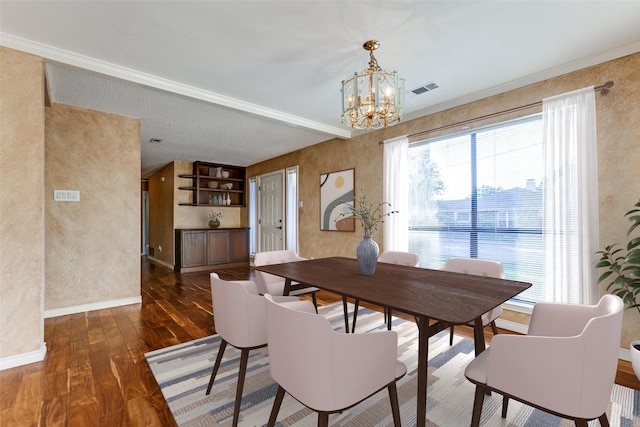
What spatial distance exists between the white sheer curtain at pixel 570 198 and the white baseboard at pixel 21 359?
14.2 ft

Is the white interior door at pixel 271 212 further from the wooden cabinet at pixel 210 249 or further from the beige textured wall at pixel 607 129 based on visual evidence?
the beige textured wall at pixel 607 129

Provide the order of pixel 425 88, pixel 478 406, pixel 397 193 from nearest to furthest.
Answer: pixel 478 406 < pixel 425 88 < pixel 397 193

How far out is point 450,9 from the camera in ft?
5.90

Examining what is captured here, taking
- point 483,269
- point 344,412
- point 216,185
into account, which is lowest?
point 344,412

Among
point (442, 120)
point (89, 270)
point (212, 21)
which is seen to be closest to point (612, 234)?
point (442, 120)

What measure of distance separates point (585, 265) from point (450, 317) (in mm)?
2094

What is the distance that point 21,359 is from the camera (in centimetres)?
215

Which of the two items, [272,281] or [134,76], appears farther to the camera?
[272,281]

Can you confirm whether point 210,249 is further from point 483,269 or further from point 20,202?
point 483,269

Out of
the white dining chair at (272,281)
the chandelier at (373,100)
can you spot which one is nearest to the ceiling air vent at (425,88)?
the chandelier at (373,100)

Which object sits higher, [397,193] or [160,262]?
[397,193]

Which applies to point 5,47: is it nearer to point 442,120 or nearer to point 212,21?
point 212,21

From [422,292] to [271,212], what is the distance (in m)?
5.11

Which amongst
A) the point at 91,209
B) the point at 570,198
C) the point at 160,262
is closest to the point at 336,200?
the point at 570,198
